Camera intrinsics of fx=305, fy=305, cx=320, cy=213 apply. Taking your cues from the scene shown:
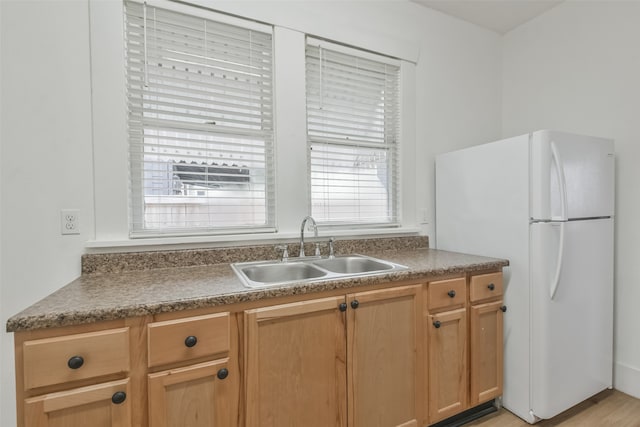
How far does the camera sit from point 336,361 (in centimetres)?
135

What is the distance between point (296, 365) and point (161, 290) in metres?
0.62

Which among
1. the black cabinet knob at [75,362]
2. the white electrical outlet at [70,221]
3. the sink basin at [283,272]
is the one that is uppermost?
the white electrical outlet at [70,221]

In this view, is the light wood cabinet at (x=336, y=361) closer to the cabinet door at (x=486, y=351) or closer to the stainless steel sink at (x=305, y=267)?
the stainless steel sink at (x=305, y=267)

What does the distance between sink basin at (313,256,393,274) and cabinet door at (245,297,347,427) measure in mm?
539

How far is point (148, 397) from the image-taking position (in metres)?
1.04

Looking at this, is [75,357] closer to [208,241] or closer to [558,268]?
[208,241]

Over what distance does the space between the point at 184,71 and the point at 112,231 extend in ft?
3.11

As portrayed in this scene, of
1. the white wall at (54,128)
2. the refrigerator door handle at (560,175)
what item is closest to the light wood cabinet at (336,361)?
the white wall at (54,128)

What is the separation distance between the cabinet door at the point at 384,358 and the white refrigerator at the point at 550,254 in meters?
0.71

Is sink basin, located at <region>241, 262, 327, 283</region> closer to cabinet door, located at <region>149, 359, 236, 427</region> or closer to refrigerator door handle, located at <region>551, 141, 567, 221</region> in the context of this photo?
cabinet door, located at <region>149, 359, 236, 427</region>

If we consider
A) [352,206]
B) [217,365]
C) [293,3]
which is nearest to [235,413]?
[217,365]

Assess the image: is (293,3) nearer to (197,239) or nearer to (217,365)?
(197,239)

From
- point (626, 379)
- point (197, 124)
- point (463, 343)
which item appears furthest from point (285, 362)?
point (626, 379)

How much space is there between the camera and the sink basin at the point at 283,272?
171 cm
